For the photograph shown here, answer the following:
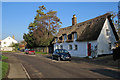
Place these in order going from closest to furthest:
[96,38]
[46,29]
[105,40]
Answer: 1. [96,38]
2. [105,40]
3. [46,29]

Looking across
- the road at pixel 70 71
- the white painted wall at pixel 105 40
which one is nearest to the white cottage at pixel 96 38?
the white painted wall at pixel 105 40

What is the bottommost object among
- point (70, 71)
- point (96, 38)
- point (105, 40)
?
point (70, 71)

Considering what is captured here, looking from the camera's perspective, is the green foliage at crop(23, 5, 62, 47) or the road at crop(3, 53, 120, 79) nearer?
the road at crop(3, 53, 120, 79)

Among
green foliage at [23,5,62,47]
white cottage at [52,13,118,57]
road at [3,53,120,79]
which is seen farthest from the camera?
green foliage at [23,5,62,47]

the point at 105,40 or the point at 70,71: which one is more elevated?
the point at 105,40

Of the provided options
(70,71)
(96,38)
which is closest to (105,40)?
(96,38)

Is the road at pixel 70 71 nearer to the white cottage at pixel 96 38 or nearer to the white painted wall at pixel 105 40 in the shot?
the white cottage at pixel 96 38

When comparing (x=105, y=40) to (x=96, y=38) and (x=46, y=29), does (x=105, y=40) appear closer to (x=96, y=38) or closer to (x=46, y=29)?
(x=96, y=38)

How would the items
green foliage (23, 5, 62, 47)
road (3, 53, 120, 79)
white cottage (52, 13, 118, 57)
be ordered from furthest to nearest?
green foliage (23, 5, 62, 47) < white cottage (52, 13, 118, 57) < road (3, 53, 120, 79)

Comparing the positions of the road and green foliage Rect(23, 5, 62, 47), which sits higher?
green foliage Rect(23, 5, 62, 47)

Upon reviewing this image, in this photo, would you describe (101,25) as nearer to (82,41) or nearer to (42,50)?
(82,41)

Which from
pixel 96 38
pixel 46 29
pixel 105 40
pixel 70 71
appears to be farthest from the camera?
pixel 46 29

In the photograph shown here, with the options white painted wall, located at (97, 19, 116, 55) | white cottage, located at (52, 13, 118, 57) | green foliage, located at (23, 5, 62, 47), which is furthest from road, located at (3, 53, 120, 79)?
green foliage, located at (23, 5, 62, 47)

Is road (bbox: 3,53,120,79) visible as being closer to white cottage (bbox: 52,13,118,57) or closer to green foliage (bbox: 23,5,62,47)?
white cottage (bbox: 52,13,118,57)
